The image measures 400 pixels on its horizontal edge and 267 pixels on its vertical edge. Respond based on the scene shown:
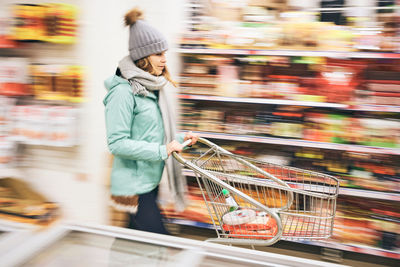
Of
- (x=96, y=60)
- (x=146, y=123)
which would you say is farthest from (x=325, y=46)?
(x=96, y=60)

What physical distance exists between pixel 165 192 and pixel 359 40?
2095 mm

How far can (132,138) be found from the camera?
188 cm

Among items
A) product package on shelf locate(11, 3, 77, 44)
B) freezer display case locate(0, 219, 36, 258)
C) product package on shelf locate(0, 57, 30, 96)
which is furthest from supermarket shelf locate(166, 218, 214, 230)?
freezer display case locate(0, 219, 36, 258)

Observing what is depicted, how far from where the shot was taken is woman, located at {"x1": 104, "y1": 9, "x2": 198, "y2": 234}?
175 cm

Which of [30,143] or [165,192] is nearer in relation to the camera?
[30,143]

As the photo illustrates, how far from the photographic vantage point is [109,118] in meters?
1.75

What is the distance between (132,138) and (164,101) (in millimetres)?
300

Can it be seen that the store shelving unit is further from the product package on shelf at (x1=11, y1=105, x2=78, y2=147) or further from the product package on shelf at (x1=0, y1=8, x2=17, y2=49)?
the product package on shelf at (x1=0, y1=8, x2=17, y2=49)

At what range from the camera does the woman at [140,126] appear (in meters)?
1.75

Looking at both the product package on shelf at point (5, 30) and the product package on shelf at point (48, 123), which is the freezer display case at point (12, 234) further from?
the product package on shelf at point (5, 30)

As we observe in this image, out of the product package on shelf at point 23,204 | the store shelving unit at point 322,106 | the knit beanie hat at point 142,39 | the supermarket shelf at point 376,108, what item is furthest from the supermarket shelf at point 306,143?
the product package on shelf at point 23,204

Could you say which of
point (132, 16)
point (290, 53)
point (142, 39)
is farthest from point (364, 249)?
point (132, 16)

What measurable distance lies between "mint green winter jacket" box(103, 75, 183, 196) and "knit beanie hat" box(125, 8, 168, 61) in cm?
20

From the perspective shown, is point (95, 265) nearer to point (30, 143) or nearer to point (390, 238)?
point (30, 143)
